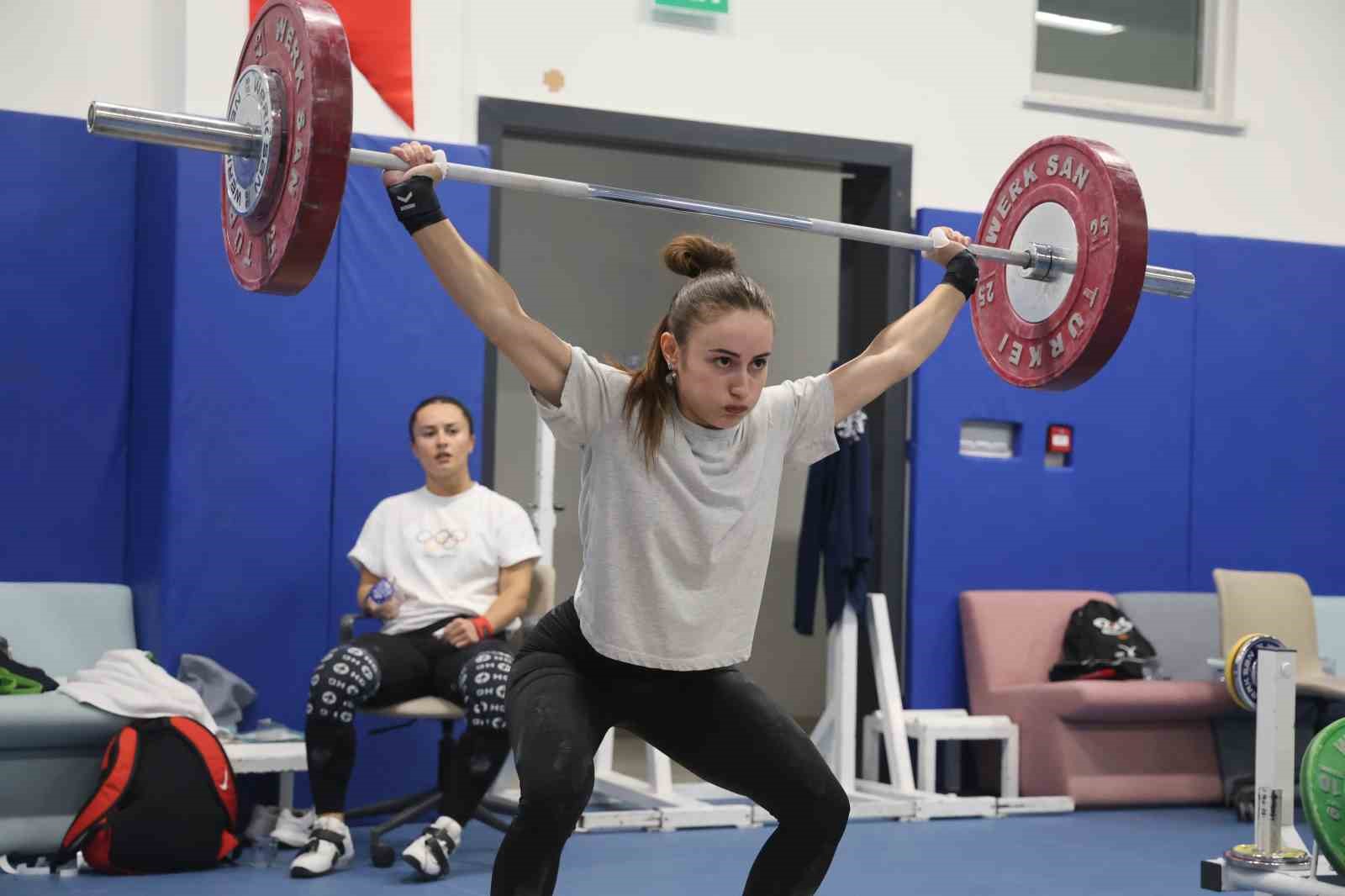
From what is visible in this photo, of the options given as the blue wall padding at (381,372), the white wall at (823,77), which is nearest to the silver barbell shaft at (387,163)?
the blue wall padding at (381,372)

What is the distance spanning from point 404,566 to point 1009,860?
6.25 feet

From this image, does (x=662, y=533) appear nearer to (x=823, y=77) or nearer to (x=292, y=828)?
(x=292, y=828)

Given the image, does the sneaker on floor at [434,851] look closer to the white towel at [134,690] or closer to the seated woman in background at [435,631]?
the seated woman in background at [435,631]

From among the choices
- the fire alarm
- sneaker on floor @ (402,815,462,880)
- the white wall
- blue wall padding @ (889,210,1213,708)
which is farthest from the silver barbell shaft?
the fire alarm

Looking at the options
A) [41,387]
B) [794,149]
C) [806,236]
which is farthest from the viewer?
[806,236]

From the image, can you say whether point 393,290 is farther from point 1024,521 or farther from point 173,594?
point 1024,521

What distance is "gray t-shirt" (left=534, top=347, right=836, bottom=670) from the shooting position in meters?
2.48

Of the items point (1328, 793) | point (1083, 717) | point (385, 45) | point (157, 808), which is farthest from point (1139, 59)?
point (157, 808)

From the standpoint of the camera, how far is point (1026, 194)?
3373mm

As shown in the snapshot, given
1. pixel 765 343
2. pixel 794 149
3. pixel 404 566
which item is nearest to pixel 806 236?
pixel 794 149

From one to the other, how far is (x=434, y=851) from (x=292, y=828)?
0.56 m

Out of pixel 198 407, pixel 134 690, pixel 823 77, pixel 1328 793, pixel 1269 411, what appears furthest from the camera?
pixel 1269 411

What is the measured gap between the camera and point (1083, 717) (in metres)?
5.42

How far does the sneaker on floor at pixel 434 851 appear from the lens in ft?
13.1
